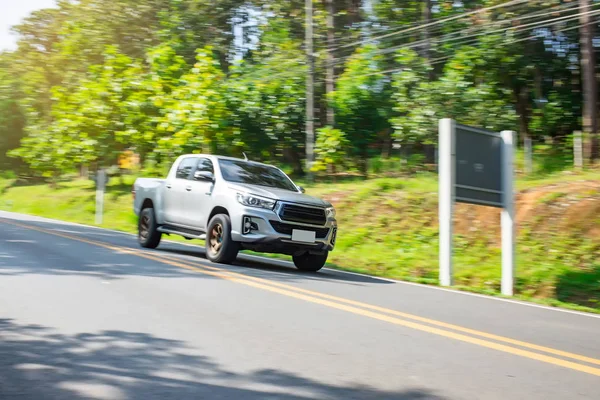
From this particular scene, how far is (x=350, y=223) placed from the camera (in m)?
20.2

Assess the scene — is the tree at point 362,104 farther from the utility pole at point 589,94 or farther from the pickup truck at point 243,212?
the pickup truck at point 243,212

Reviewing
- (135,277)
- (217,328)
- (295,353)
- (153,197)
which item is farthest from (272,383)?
(153,197)

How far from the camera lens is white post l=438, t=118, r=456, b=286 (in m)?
11.6

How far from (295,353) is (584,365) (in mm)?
2120

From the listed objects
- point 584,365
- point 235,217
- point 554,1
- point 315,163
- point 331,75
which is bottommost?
point 584,365

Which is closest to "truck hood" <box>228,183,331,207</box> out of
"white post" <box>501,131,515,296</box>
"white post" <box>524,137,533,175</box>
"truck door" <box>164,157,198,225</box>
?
"truck door" <box>164,157,198,225</box>

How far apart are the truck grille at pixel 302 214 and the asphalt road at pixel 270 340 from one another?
1591 mm

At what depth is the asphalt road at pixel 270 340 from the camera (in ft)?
15.6

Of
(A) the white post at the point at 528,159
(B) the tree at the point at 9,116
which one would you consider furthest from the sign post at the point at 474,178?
(B) the tree at the point at 9,116

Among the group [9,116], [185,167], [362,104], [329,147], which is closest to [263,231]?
[185,167]

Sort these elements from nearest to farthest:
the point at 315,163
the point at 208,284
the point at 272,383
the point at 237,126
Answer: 1. the point at 272,383
2. the point at 208,284
3. the point at 315,163
4. the point at 237,126

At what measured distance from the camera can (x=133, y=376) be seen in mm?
4863

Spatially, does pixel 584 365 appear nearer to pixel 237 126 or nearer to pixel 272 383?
pixel 272 383

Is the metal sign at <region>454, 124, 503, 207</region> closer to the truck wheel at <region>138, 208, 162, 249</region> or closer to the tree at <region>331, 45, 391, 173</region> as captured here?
the truck wheel at <region>138, 208, 162, 249</region>
